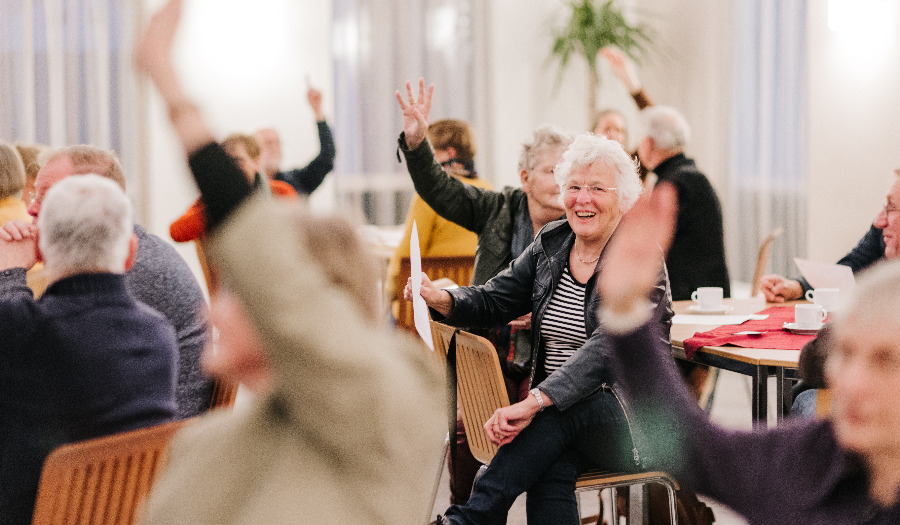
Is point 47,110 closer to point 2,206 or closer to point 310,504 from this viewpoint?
point 2,206

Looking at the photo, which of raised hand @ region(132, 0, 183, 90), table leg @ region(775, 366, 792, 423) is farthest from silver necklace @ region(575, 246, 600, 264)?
raised hand @ region(132, 0, 183, 90)

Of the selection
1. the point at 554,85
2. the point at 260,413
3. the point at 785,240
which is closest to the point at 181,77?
the point at 260,413

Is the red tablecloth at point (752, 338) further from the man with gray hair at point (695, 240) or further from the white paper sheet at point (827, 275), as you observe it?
the man with gray hair at point (695, 240)

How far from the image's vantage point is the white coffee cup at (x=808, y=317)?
8.35 ft

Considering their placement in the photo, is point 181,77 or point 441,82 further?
point 441,82

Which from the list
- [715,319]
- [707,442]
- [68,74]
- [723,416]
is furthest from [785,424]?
[68,74]

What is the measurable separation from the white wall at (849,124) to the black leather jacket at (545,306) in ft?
9.78

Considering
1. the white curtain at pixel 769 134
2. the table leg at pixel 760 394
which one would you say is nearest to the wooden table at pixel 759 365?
the table leg at pixel 760 394

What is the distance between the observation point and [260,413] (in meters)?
1.02

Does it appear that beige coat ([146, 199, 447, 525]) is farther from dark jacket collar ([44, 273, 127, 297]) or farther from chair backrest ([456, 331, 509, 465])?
chair backrest ([456, 331, 509, 465])

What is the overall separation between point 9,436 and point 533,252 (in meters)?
1.43

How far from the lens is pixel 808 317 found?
255 centimetres

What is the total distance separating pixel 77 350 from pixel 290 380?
0.77 meters

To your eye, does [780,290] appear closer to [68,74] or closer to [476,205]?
[476,205]
